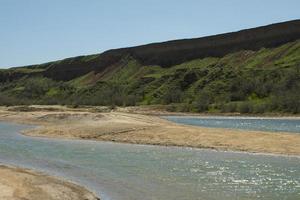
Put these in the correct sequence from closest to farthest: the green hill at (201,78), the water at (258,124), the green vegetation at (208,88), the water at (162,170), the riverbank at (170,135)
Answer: the water at (162,170), the riverbank at (170,135), the water at (258,124), the green vegetation at (208,88), the green hill at (201,78)

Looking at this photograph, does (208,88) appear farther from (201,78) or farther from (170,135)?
(170,135)

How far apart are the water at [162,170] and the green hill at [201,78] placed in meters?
61.8

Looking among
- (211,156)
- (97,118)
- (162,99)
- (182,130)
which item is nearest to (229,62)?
(162,99)

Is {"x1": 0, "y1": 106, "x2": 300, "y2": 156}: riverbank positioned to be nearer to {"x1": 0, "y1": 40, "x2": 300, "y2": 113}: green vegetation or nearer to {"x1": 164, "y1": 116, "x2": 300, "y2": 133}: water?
{"x1": 164, "y1": 116, "x2": 300, "y2": 133}: water

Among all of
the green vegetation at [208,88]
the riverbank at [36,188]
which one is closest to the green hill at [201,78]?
the green vegetation at [208,88]

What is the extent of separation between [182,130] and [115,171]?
1848 centimetres

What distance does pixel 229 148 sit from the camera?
38.7 meters

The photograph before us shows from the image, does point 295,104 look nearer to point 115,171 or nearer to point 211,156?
point 211,156

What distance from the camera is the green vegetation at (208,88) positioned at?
→ 106 meters

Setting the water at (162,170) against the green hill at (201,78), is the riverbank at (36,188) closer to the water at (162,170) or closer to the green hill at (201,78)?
the water at (162,170)

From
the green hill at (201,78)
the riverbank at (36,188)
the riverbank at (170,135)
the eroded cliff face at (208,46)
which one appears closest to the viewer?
the riverbank at (36,188)

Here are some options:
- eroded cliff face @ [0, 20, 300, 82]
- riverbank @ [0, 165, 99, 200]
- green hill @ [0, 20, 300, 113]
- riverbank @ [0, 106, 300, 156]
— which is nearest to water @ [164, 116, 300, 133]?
riverbank @ [0, 106, 300, 156]

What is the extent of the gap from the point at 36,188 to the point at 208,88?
104126 mm

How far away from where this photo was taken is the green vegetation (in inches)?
4183
